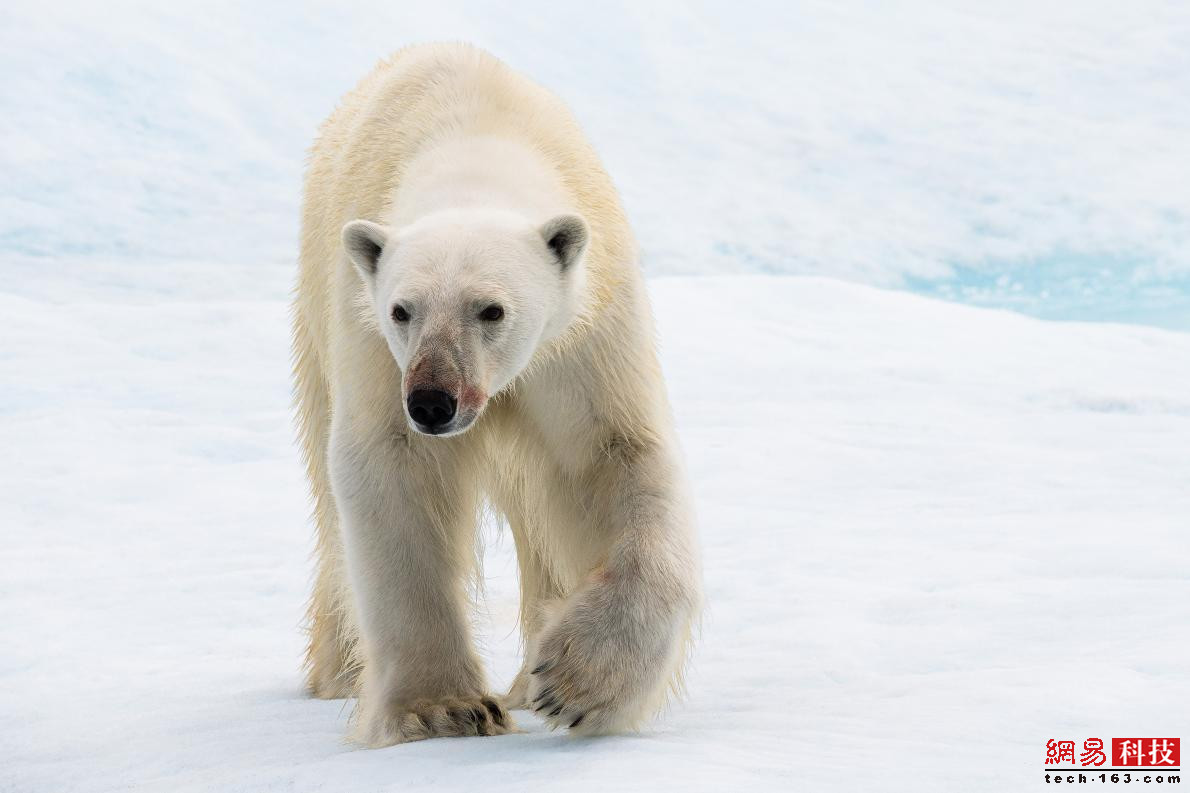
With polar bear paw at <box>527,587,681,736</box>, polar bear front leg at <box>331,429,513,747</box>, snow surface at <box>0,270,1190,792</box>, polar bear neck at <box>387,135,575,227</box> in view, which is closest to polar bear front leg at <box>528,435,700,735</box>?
polar bear paw at <box>527,587,681,736</box>

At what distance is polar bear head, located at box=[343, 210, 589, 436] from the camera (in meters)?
2.91

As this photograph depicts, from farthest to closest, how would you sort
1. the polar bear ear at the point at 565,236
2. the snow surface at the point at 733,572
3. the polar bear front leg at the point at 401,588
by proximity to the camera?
the polar bear front leg at the point at 401,588 < the polar bear ear at the point at 565,236 < the snow surface at the point at 733,572

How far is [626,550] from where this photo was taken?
323 centimetres

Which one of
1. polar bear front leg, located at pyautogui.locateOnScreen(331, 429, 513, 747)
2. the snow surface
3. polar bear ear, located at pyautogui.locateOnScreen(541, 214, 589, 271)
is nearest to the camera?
the snow surface

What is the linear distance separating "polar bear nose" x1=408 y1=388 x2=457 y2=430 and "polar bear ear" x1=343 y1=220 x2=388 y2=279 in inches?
23.7

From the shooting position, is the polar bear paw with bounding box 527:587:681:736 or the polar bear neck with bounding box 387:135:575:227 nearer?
the polar bear paw with bounding box 527:587:681:736

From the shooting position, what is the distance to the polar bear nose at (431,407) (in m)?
2.85

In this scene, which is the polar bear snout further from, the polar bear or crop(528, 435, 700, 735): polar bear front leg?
crop(528, 435, 700, 735): polar bear front leg

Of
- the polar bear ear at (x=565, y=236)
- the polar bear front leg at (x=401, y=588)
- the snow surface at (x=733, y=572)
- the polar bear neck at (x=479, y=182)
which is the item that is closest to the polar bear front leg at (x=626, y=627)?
the snow surface at (x=733, y=572)

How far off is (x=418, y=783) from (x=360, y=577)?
3.17 ft

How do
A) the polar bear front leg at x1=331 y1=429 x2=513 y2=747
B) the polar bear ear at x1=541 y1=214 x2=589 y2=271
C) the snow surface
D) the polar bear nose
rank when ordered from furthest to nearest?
the polar bear front leg at x1=331 y1=429 x2=513 y2=747, the polar bear ear at x1=541 y1=214 x2=589 y2=271, the snow surface, the polar bear nose

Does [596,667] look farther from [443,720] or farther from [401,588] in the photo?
[401,588]

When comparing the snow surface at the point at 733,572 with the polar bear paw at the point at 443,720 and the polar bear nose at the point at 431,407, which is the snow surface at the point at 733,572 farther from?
the polar bear nose at the point at 431,407

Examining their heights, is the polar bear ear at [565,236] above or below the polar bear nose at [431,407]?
above
